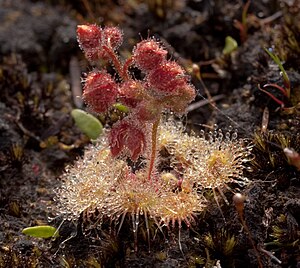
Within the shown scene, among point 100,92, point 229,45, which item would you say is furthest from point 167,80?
point 229,45

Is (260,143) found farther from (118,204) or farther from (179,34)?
(179,34)

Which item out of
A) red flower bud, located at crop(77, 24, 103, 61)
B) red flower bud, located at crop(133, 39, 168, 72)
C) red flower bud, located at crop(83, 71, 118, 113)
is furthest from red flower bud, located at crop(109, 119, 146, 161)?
red flower bud, located at crop(77, 24, 103, 61)

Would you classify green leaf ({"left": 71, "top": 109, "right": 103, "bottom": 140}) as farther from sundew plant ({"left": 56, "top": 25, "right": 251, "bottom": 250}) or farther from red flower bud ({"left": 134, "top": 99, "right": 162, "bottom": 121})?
red flower bud ({"left": 134, "top": 99, "right": 162, "bottom": 121})

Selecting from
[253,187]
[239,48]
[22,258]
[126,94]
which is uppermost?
[126,94]

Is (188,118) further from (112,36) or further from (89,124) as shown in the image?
(112,36)

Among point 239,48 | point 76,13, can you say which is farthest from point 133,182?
point 76,13

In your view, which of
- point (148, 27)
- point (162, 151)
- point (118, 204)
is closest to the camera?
point (118, 204)

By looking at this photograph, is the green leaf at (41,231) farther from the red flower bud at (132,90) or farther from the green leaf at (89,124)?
the red flower bud at (132,90)
